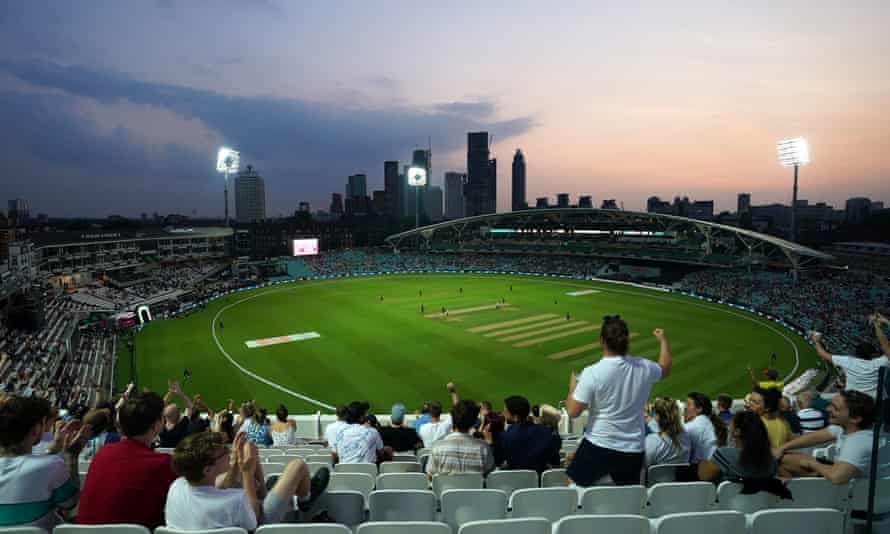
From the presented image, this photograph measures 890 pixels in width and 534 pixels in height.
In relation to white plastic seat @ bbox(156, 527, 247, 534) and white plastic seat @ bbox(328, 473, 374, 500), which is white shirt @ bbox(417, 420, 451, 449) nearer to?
white plastic seat @ bbox(328, 473, 374, 500)

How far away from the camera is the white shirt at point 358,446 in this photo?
22.5 feet

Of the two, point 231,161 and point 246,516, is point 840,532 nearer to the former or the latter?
point 246,516

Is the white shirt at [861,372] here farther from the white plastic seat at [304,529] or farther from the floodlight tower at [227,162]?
the floodlight tower at [227,162]

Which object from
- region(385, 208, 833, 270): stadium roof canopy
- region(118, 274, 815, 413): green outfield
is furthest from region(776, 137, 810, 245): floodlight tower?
region(118, 274, 815, 413): green outfield

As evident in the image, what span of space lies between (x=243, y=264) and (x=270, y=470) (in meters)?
77.1

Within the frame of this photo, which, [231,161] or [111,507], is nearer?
[111,507]

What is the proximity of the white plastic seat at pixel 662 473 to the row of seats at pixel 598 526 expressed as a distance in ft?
4.83

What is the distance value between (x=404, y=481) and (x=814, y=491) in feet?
13.0

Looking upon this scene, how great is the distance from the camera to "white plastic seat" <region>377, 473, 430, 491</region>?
17.0ft

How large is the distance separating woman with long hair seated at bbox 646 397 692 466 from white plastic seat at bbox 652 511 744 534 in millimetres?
1692

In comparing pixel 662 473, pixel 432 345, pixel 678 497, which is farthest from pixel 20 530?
pixel 432 345

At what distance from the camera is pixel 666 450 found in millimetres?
5141

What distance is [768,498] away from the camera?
418 centimetres

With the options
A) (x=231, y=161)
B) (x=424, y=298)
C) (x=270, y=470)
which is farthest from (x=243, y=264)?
(x=270, y=470)
